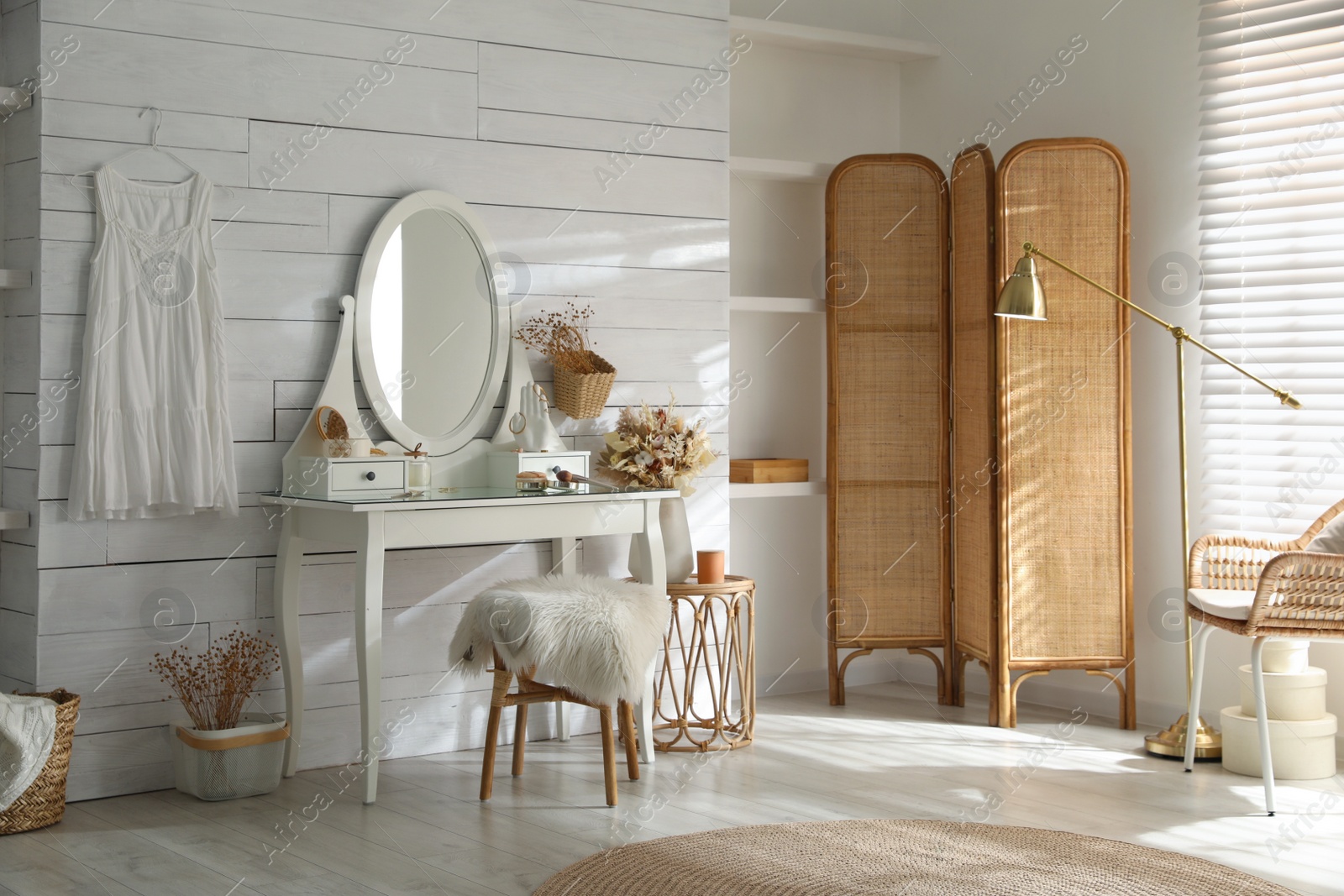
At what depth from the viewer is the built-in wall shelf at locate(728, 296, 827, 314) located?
4.74m

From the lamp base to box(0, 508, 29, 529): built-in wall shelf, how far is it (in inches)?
130

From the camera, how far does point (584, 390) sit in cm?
418

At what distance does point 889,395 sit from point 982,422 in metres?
0.40

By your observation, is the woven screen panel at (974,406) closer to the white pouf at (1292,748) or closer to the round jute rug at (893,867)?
the white pouf at (1292,748)

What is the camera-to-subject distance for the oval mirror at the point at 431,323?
12.9ft

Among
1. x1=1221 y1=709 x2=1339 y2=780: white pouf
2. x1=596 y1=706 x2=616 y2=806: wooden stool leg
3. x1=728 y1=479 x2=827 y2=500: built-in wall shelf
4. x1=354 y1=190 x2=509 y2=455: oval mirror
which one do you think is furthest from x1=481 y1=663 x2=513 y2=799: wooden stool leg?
x1=1221 y1=709 x2=1339 y2=780: white pouf

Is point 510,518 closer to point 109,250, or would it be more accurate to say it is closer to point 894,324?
point 109,250

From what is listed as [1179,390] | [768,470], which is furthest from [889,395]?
[1179,390]

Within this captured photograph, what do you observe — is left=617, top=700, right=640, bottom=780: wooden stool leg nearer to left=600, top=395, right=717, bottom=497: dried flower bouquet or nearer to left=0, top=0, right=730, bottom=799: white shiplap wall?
left=0, top=0, right=730, bottom=799: white shiplap wall

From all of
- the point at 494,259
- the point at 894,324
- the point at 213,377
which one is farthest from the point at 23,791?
the point at 894,324

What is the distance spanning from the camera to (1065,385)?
14.5 ft

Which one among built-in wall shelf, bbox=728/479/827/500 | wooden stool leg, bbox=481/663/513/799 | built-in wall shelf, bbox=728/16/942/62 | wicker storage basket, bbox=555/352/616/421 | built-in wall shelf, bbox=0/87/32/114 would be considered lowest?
wooden stool leg, bbox=481/663/513/799

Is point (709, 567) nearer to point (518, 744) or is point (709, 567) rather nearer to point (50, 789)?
point (518, 744)

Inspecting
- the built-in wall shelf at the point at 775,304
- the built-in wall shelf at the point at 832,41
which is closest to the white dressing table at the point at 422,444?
the built-in wall shelf at the point at 775,304
